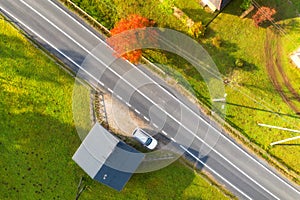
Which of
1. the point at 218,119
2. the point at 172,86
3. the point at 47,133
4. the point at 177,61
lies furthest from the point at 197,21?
the point at 47,133

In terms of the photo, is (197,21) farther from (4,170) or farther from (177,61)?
(4,170)

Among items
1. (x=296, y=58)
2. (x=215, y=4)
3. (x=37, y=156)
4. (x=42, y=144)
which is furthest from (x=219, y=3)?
(x=37, y=156)

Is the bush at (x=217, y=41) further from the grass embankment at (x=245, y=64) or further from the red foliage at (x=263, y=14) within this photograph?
the red foliage at (x=263, y=14)

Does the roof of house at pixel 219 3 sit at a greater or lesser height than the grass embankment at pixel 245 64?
greater

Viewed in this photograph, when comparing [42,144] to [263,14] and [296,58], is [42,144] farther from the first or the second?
[296,58]

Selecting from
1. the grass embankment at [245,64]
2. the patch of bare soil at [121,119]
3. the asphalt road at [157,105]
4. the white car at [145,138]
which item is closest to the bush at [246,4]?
the grass embankment at [245,64]

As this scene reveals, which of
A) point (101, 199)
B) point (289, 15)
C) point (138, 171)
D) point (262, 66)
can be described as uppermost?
point (289, 15)
